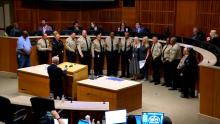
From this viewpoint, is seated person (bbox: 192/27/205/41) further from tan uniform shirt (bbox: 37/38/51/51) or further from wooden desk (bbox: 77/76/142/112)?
tan uniform shirt (bbox: 37/38/51/51)

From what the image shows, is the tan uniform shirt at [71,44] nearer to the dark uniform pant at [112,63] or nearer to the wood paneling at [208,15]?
the dark uniform pant at [112,63]

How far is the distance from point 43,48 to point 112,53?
231 centimetres

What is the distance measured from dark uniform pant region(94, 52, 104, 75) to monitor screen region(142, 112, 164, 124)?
699cm

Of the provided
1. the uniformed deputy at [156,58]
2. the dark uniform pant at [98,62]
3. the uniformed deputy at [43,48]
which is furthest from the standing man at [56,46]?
the uniformed deputy at [156,58]

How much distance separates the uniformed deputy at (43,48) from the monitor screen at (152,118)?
7.25 metres

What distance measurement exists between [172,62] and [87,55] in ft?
10.2

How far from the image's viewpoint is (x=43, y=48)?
43.1 feet

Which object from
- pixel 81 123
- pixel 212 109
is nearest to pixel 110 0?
pixel 212 109

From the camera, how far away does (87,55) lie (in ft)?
44.1

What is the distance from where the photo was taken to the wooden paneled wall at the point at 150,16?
15.5m

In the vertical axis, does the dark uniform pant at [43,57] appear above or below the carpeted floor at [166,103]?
above

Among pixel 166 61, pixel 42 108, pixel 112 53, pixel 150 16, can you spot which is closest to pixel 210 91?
pixel 166 61

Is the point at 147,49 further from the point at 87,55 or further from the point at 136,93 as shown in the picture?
the point at 136,93

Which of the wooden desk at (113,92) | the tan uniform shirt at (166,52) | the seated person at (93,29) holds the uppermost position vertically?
the seated person at (93,29)
